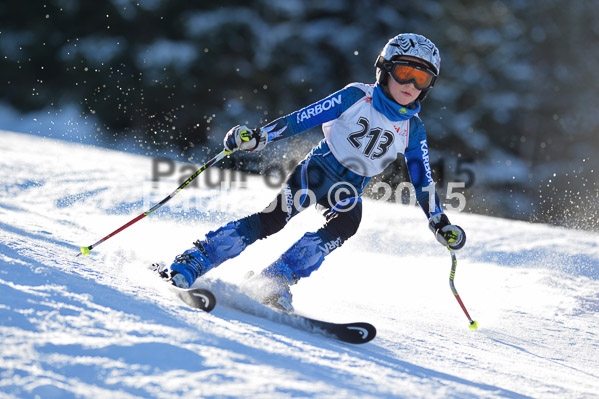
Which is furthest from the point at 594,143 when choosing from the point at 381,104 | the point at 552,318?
the point at 381,104

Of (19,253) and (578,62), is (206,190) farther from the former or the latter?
(578,62)

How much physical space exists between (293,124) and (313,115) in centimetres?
11

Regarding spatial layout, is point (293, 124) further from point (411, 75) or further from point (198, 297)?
point (198, 297)

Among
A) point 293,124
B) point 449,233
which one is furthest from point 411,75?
point 449,233

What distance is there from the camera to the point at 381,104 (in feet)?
9.41

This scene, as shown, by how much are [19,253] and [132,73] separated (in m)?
16.2

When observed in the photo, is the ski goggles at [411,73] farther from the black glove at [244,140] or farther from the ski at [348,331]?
the ski at [348,331]

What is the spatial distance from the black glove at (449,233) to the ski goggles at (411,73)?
681 mm

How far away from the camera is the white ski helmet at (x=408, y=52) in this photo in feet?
9.23

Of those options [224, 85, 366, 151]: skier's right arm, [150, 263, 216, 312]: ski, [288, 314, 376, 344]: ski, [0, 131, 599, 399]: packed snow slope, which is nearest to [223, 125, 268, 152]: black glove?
[224, 85, 366, 151]: skier's right arm

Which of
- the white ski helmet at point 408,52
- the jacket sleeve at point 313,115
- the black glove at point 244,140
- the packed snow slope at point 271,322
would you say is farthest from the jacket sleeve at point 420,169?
the black glove at point 244,140

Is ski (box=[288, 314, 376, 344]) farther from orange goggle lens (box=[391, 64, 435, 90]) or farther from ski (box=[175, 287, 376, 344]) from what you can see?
orange goggle lens (box=[391, 64, 435, 90])

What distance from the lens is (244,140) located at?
8.89 feet

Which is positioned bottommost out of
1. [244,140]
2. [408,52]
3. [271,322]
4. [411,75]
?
[271,322]
